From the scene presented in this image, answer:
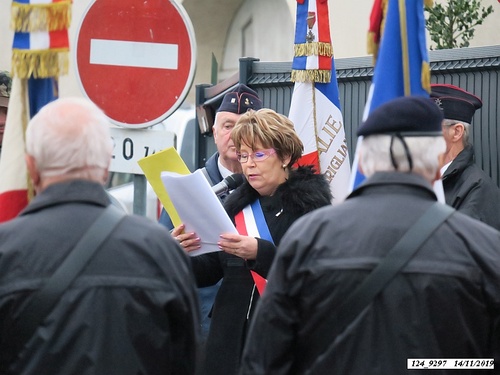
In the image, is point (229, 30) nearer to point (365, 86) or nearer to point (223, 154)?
point (365, 86)

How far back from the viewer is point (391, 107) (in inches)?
156

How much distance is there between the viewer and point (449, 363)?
3.78m

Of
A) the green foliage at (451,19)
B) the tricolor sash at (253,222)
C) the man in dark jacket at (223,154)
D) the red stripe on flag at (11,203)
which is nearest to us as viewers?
the red stripe on flag at (11,203)

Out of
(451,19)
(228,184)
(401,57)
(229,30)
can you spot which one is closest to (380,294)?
(401,57)

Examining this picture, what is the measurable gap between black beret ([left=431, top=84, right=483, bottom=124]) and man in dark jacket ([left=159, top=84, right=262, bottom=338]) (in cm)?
105

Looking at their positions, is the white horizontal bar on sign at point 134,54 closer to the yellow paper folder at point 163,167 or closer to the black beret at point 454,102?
the yellow paper folder at point 163,167

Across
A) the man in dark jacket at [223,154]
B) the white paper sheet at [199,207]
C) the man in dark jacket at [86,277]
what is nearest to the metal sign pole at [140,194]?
the man in dark jacket at [223,154]

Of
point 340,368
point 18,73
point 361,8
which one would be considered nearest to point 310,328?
point 340,368

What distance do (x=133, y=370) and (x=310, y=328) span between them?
1.87ft

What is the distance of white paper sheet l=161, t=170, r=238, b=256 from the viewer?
5.32 meters

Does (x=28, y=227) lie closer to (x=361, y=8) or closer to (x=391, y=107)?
(x=391, y=107)

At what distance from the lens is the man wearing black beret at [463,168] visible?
6.35 m

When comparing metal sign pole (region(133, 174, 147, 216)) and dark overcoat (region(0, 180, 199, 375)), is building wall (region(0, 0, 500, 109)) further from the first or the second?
dark overcoat (region(0, 180, 199, 375))

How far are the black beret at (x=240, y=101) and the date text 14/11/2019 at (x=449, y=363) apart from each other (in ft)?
10.8
